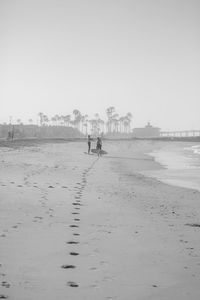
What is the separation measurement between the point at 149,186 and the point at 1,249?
931cm

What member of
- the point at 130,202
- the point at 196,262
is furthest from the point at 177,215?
the point at 196,262

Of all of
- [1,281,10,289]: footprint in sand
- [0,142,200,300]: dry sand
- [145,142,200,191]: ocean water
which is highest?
[1,281,10,289]: footprint in sand

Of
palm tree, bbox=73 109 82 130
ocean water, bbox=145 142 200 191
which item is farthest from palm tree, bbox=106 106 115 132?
ocean water, bbox=145 142 200 191

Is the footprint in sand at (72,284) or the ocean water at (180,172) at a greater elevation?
the footprint in sand at (72,284)

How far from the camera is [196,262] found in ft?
15.9

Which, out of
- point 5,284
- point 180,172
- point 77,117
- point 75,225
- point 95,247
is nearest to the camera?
point 5,284

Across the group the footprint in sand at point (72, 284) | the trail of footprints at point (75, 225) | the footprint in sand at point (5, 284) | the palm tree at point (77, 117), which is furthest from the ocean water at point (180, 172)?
the palm tree at point (77, 117)

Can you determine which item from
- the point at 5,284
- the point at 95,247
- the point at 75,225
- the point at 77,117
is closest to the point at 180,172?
the point at 75,225

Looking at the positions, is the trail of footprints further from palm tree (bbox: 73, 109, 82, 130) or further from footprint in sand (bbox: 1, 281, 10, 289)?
palm tree (bbox: 73, 109, 82, 130)

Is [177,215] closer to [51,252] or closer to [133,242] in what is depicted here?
[133,242]

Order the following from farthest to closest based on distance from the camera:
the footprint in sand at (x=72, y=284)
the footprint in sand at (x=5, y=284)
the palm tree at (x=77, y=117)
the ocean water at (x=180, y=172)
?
the palm tree at (x=77, y=117), the ocean water at (x=180, y=172), the footprint in sand at (x=72, y=284), the footprint in sand at (x=5, y=284)

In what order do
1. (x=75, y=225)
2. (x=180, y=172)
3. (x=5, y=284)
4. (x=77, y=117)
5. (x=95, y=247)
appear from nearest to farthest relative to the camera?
1. (x=5, y=284)
2. (x=95, y=247)
3. (x=75, y=225)
4. (x=180, y=172)
5. (x=77, y=117)

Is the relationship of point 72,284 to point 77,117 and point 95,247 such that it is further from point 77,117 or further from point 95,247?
point 77,117

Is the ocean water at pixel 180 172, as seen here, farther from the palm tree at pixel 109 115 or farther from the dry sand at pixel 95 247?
the palm tree at pixel 109 115
